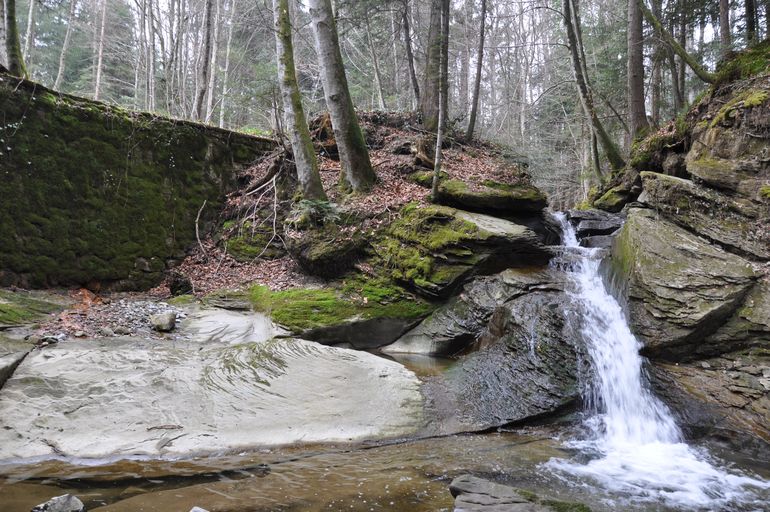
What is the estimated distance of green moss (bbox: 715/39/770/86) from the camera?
7.99m

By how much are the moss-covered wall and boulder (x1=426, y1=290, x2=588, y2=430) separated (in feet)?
21.5

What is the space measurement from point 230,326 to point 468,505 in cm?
499

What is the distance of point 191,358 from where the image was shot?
5.71m

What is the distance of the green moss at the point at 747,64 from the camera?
7988mm

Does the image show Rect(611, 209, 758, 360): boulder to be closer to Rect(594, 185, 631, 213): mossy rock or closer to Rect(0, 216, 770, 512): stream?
Rect(0, 216, 770, 512): stream

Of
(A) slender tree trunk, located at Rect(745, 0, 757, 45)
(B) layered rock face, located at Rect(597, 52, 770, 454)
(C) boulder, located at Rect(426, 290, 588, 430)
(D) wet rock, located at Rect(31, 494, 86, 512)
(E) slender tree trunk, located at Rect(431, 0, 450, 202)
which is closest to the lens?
(D) wet rock, located at Rect(31, 494, 86, 512)

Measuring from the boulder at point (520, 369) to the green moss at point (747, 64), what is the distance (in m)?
5.94

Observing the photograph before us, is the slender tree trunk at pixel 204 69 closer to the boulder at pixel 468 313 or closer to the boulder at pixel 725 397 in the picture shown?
the boulder at pixel 468 313

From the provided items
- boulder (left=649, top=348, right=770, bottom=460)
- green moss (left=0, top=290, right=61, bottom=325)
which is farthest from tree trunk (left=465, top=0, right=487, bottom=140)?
green moss (left=0, top=290, right=61, bottom=325)

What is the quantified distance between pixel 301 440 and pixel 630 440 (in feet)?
13.4

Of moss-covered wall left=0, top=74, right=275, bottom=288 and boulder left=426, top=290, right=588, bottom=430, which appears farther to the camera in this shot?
moss-covered wall left=0, top=74, right=275, bottom=288

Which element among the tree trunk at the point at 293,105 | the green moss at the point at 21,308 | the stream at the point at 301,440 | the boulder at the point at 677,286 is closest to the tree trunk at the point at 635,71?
the boulder at the point at 677,286

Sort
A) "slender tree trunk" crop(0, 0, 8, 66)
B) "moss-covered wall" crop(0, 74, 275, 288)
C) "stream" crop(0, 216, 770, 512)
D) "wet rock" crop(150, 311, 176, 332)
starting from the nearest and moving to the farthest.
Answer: "stream" crop(0, 216, 770, 512)
"wet rock" crop(150, 311, 176, 332)
"moss-covered wall" crop(0, 74, 275, 288)
"slender tree trunk" crop(0, 0, 8, 66)

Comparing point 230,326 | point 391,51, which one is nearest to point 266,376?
point 230,326
